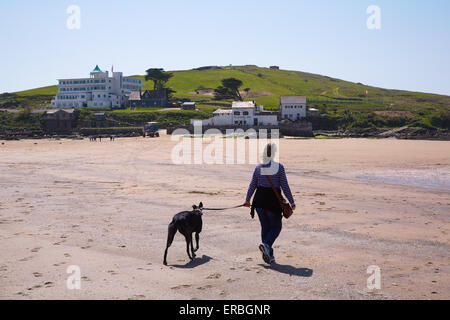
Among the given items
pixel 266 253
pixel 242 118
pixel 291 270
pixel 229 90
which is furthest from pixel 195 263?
pixel 229 90

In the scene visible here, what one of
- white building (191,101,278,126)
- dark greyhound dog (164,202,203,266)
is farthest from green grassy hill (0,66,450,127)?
dark greyhound dog (164,202,203,266)

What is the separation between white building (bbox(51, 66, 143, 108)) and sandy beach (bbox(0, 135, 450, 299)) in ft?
296

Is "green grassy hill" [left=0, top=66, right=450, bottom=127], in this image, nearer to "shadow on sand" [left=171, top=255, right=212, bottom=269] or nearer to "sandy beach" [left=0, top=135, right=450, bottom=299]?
"sandy beach" [left=0, top=135, right=450, bottom=299]

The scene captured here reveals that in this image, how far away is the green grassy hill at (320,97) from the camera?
3681 inches

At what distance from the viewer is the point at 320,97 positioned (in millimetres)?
137875

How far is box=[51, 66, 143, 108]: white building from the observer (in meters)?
107

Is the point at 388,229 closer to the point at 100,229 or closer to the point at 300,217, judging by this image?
the point at 300,217

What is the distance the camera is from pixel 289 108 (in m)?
89.0

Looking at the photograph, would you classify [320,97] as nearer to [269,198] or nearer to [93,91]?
[93,91]

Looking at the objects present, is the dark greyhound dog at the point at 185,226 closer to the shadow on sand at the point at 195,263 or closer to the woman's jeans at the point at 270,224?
the shadow on sand at the point at 195,263

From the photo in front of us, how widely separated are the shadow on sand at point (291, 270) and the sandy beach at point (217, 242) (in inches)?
0.8

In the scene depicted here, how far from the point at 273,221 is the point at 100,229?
508 cm

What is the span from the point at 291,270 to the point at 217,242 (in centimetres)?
254
